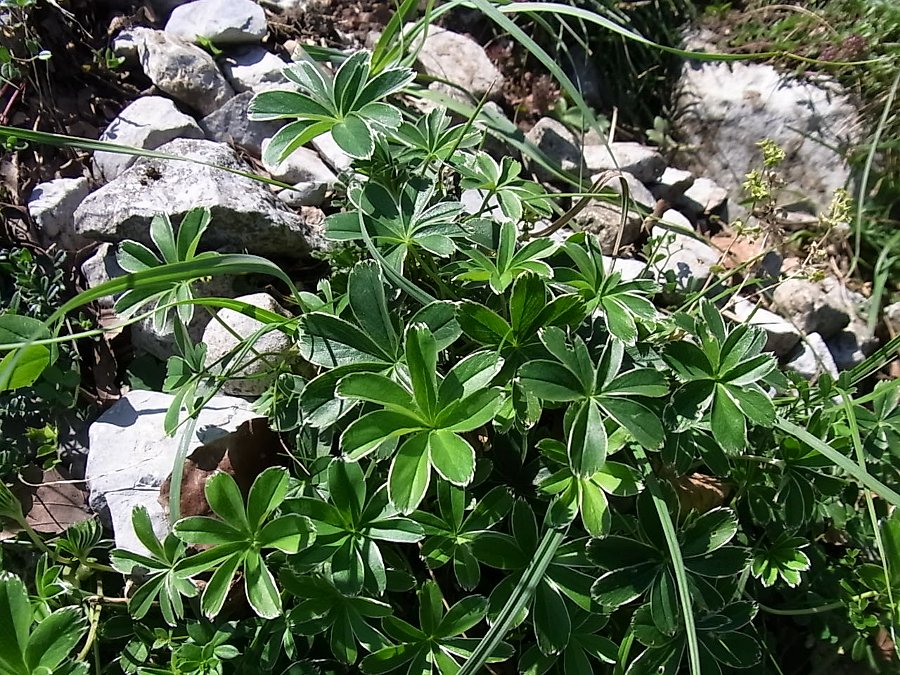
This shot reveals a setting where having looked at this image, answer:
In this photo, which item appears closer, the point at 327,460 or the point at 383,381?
the point at 383,381

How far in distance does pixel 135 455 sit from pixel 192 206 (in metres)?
0.58

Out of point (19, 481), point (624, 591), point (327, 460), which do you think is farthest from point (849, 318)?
point (19, 481)

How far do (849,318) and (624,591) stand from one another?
146cm

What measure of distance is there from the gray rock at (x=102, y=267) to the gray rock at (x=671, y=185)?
1634mm

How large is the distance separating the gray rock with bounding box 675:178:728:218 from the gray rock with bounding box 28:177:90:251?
184 centimetres

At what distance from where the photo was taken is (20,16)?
1935 mm

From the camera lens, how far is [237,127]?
206cm

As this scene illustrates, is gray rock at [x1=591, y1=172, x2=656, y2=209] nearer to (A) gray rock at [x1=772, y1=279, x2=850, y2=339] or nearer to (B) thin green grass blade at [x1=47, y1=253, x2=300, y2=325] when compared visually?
(A) gray rock at [x1=772, y1=279, x2=850, y2=339]

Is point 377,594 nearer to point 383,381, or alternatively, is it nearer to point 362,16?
point 383,381

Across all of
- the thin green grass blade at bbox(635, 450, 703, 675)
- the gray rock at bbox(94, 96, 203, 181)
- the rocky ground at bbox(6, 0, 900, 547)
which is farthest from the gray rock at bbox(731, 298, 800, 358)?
the gray rock at bbox(94, 96, 203, 181)

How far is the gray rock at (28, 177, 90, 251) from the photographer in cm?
183

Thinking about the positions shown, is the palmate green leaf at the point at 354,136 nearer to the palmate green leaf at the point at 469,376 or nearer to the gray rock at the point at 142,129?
the palmate green leaf at the point at 469,376

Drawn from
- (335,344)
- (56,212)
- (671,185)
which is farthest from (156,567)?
(671,185)

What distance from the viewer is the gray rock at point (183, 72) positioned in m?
2.01
